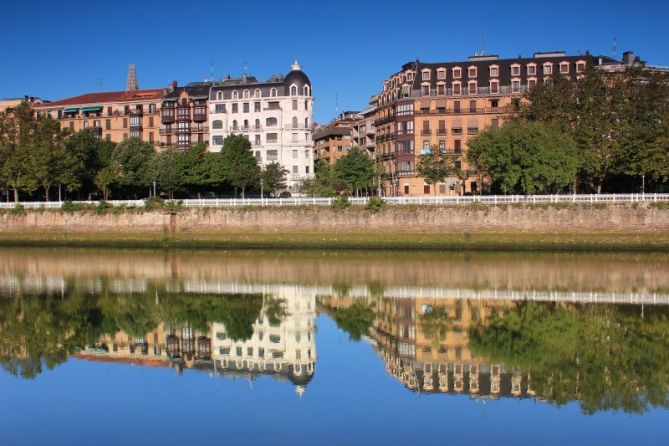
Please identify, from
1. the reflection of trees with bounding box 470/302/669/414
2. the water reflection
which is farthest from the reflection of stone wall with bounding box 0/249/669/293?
the reflection of trees with bounding box 470/302/669/414

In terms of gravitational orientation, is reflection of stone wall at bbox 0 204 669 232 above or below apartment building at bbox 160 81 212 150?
below

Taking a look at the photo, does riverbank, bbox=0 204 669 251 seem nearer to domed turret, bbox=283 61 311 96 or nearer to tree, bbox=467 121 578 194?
tree, bbox=467 121 578 194

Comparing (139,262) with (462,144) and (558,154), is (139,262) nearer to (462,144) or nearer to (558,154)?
(558,154)

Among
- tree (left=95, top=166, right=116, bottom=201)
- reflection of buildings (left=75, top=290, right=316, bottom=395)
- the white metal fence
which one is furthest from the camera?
tree (left=95, top=166, right=116, bottom=201)

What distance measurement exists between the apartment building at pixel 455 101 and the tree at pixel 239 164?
1992cm

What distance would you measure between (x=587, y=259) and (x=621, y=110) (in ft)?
83.0

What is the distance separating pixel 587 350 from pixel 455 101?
69.1 meters

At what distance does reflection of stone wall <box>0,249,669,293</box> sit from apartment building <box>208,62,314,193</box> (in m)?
40.3

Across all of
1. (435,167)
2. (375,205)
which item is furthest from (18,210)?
(435,167)

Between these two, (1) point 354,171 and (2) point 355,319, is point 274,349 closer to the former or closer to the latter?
(2) point 355,319

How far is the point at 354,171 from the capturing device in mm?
91875

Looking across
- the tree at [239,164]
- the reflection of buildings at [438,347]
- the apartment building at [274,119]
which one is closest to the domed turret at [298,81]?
the apartment building at [274,119]

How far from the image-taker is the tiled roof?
11950 centimetres

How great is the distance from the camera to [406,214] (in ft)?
237
